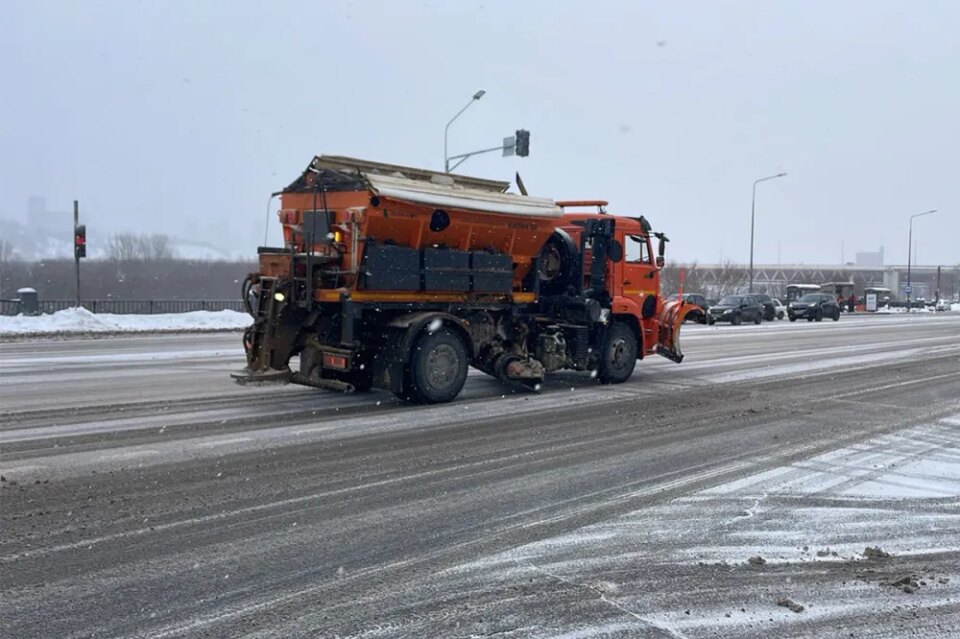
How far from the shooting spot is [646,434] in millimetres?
9625

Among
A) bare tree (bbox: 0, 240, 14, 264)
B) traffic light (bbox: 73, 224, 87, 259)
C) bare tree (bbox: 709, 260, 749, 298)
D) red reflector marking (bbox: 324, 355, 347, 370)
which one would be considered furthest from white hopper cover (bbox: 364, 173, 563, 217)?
bare tree (bbox: 0, 240, 14, 264)

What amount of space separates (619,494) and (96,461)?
4.60 m

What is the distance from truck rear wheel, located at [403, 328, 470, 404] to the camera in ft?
37.1

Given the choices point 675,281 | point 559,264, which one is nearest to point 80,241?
point 559,264

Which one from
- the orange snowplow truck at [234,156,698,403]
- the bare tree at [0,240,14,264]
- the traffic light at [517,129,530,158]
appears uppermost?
the traffic light at [517,129,530,158]

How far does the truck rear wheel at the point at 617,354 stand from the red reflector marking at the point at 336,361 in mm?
4909

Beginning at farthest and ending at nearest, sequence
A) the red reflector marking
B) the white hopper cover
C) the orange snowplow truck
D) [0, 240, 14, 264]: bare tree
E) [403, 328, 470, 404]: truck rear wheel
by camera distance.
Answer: [0, 240, 14, 264]: bare tree, [403, 328, 470, 404]: truck rear wheel, the red reflector marking, the orange snowplow truck, the white hopper cover

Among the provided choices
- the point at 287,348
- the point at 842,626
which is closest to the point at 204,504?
Result: the point at 842,626

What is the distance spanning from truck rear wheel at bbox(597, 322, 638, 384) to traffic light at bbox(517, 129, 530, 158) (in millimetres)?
15575

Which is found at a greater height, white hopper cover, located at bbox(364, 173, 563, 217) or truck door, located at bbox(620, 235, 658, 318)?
white hopper cover, located at bbox(364, 173, 563, 217)

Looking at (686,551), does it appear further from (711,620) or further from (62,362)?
(62,362)

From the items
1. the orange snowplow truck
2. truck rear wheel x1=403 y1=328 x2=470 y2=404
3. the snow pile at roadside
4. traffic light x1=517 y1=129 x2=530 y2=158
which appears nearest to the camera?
the orange snowplow truck

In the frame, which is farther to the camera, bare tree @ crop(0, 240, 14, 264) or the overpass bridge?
the overpass bridge

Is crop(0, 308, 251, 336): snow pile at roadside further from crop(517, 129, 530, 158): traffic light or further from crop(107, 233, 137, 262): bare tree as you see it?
crop(107, 233, 137, 262): bare tree
